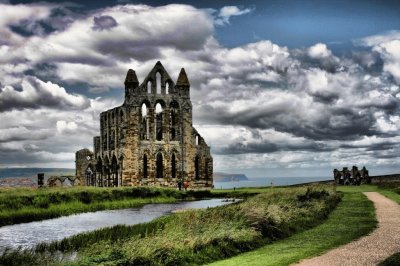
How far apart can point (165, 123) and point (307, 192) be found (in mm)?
43167

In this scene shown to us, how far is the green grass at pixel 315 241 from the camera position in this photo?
1470cm

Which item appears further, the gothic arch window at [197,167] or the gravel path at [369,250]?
the gothic arch window at [197,167]

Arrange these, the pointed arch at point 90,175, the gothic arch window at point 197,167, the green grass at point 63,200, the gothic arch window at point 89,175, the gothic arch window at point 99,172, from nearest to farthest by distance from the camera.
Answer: the green grass at point 63,200 < the gothic arch window at point 197,167 < the gothic arch window at point 99,172 < the pointed arch at point 90,175 < the gothic arch window at point 89,175

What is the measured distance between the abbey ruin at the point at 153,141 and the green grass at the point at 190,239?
4677cm

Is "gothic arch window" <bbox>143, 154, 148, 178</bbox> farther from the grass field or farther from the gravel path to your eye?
the gravel path

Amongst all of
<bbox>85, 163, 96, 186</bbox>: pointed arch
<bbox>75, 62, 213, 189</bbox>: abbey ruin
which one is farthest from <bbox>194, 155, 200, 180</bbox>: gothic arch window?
<bbox>85, 163, 96, 186</bbox>: pointed arch

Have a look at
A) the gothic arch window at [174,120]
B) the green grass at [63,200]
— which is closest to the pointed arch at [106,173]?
the gothic arch window at [174,120]

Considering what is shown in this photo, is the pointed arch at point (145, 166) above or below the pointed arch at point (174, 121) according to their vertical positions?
below

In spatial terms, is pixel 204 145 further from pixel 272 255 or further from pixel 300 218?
pixel 272 255

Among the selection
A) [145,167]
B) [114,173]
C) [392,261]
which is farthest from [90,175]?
[392,261]

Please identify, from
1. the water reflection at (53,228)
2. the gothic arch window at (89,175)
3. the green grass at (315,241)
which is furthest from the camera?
the gothic arch window at (89,175)

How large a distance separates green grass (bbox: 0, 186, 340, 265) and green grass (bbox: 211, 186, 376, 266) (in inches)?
26.0

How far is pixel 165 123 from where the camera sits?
242 feet

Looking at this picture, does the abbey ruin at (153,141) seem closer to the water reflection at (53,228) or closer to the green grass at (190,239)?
the water reflection at (53,228)
